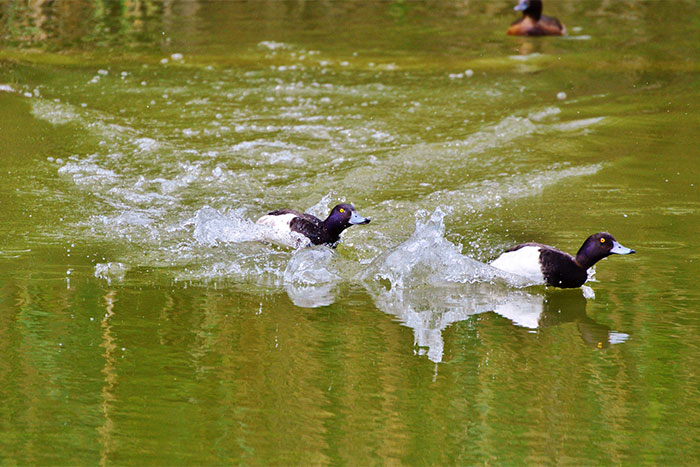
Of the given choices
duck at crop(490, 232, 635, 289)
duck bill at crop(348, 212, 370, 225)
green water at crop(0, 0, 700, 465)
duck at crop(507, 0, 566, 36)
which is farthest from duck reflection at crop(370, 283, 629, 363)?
duck at crop(507, 0, 566, 36)

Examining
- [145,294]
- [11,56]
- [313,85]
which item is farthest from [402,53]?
[145,294]

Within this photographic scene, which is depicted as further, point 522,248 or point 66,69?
point 66,69

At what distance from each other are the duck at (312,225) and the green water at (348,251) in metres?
0.21

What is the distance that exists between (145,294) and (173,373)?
1463 millimetres

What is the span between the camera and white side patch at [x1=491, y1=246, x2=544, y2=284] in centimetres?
734

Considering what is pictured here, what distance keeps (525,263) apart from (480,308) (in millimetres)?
582

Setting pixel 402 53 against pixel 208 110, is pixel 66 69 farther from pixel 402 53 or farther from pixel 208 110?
pixel 402 53

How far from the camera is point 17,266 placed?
7.62m

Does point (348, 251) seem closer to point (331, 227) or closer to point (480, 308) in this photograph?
point (331, 227)

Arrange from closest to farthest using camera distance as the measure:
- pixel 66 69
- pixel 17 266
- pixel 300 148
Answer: pixel 17 266
pixel 300 148
pixel 66 69

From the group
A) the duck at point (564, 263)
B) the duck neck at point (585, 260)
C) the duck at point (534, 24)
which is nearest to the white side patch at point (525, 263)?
the duck at point (564, 263)

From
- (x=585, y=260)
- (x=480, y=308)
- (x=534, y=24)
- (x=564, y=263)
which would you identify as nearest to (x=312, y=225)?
(x=480, y=308)

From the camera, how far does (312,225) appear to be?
8320mm

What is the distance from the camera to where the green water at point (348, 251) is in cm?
523
